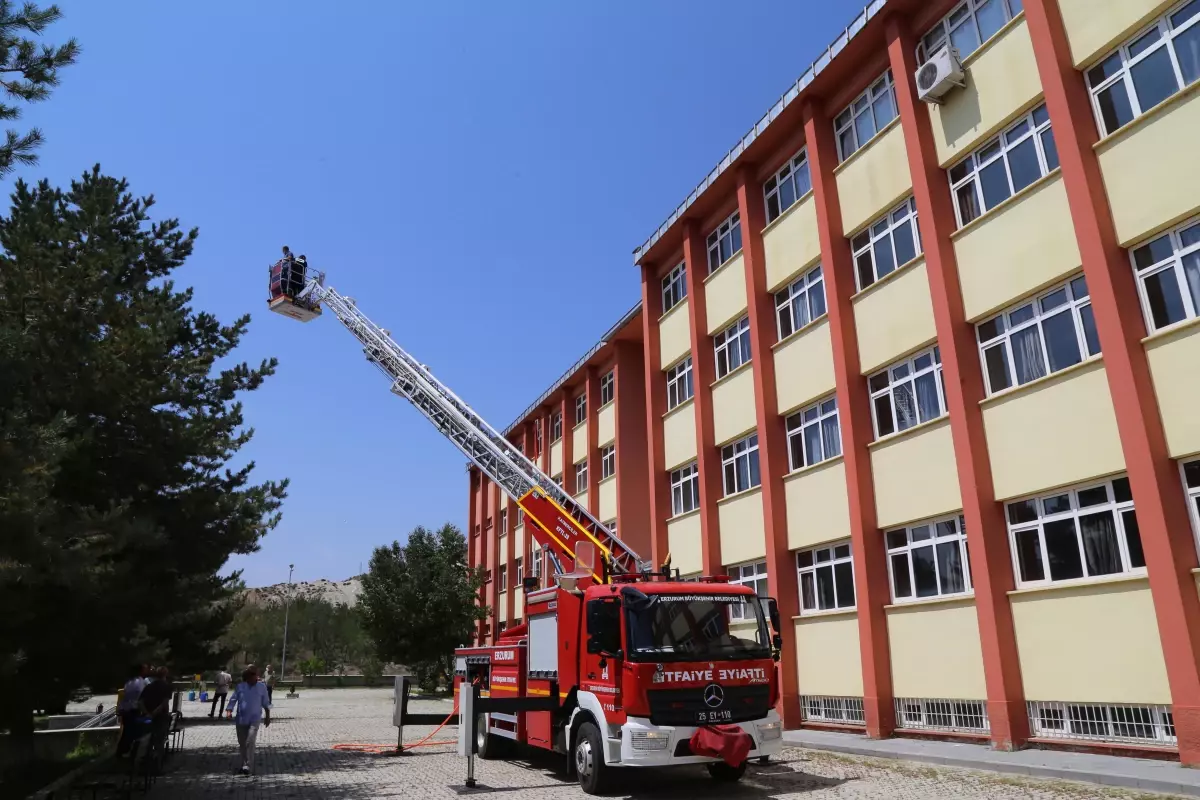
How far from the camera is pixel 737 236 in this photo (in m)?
20.9

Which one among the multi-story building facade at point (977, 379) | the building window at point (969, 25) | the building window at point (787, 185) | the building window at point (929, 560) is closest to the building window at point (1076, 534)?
the multi-story building facade at point (977, 379)

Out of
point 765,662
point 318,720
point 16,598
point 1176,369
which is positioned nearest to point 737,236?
point 1176,369

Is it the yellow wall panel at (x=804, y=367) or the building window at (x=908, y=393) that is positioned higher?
the yellow wall panel at (x=804, y=367)

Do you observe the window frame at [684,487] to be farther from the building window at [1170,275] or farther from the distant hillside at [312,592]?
the distant hillside at [312,592]

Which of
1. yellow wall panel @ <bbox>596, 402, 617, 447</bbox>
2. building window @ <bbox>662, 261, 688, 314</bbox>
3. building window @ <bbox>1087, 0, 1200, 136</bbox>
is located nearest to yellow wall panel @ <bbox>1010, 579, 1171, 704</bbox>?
building window @ <bbox>1087, 0, 1200, 136</bbox>

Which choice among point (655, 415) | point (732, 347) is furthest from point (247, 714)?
point (655, 415)

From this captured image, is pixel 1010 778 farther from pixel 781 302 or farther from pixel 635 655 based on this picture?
pixel 781 302

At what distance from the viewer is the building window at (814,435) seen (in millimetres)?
16844

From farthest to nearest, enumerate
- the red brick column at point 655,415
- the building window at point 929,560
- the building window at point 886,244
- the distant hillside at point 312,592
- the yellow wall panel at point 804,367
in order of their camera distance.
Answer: the distant hillside at point 312,592 < the red brick column at point 655,415 < the yellow wall panel at point 804,367 < the building window at point 886,244 < the building window at point 929,560

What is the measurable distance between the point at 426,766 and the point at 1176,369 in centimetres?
1231

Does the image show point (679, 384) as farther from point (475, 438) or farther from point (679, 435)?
point (475, 438)

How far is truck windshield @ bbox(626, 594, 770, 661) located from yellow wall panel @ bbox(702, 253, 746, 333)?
433 inches

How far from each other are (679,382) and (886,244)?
8.58 metres

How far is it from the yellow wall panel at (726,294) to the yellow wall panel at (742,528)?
179 inches
